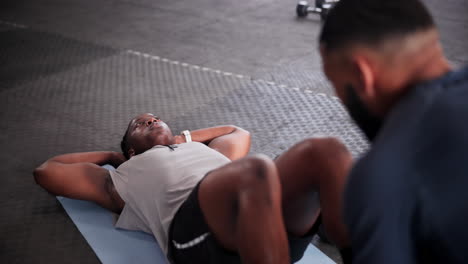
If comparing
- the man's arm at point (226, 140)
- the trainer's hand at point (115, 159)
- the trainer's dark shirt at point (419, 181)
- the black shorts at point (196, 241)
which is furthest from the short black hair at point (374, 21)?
the trainer's hand at point (115, 159)

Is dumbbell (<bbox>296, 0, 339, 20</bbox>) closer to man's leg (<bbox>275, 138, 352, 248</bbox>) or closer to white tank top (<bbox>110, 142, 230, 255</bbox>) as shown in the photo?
white tank top (<bbox>110, 142, 230, 255</bbox>)

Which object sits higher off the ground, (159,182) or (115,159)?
(159,182)

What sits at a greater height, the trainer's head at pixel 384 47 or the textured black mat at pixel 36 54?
the trainer's head at pixel 384 47

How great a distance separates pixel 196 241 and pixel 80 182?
0.64 meters

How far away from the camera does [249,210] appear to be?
1.14 m

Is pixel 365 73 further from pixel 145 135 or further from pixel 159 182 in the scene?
pixel 145 135

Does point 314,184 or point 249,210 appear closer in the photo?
point 249,210

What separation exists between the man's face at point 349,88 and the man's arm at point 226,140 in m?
0.99

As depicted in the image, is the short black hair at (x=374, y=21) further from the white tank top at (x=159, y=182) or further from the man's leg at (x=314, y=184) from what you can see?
the white tank top at (x=159, y=182)

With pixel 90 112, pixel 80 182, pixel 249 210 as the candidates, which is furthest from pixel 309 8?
pixel 249 210

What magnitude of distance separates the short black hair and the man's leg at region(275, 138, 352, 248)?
17.7 inches

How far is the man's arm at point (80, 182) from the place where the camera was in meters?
1.73

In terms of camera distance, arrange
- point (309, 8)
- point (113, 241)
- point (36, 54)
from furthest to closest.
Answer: point (309, 8)
point (36, 54)
point (113, 241)

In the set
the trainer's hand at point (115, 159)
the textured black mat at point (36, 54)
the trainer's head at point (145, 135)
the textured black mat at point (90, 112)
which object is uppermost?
the trainer's head at point (145, 135)
